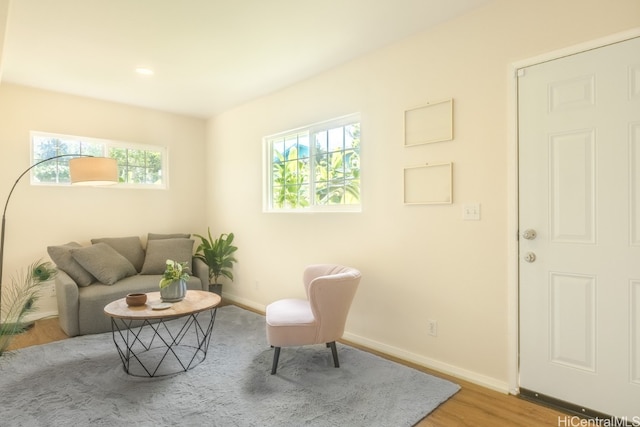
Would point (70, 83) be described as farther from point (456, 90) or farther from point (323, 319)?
point (456, 90)

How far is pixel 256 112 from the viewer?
430 centimetres

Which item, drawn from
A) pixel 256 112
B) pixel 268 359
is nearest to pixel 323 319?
pixel 268 359

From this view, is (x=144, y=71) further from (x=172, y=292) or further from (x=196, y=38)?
(x=172, y=292)

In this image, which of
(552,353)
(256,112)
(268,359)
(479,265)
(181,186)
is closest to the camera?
(552,353)

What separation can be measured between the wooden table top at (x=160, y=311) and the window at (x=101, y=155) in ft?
7.44

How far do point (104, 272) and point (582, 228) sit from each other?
4124 mm

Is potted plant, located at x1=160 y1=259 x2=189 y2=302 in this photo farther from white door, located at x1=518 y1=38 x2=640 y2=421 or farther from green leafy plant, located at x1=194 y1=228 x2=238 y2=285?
white door, located at x1=518 y1=38 x2=640 y2=421

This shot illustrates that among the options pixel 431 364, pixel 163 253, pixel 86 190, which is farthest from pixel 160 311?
pixel 86 190

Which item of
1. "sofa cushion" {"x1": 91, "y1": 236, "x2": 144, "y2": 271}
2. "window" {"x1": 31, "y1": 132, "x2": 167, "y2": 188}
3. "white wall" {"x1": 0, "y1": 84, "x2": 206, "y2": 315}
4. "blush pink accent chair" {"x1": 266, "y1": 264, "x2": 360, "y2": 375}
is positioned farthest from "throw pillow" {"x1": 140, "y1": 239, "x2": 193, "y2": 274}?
"blush pink accent chair" {"x1": 266, "y1": 264, "x2": 360, "y2": 375}

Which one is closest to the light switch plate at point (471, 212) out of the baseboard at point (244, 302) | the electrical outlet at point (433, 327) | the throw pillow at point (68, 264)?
the electrical outlet at point (433, 327)

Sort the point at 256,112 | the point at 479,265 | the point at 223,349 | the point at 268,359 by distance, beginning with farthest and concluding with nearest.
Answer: the point at 256,112 < the point at 223,349 < the point at 268,359 < the point at 479,265

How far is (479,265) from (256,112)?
3.13 metres

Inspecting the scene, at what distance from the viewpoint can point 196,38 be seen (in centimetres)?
276

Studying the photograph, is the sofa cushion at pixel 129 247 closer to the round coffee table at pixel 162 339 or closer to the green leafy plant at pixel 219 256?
the green leafy plant at pixel 219 256
